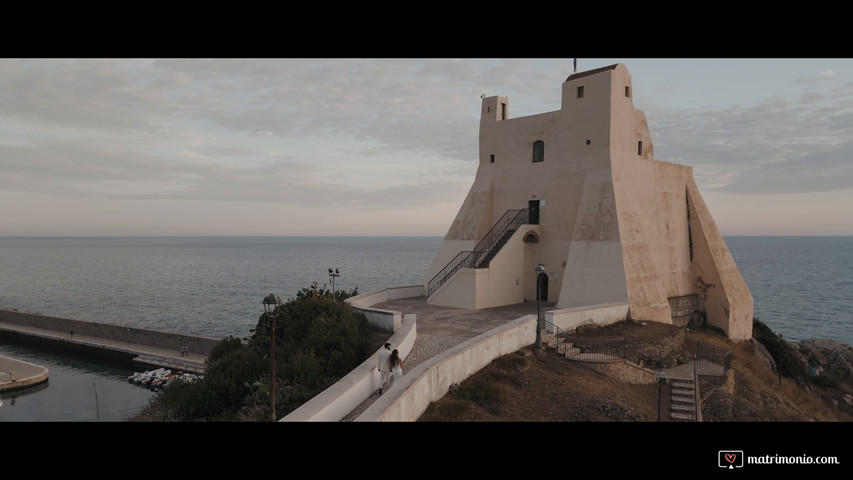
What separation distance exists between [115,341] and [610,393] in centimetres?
3952

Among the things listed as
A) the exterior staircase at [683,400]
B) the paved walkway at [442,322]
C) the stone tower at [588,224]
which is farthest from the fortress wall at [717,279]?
the exterior staircase at [683,400]

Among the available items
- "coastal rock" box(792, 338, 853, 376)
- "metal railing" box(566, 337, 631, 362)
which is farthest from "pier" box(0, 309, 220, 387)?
"coastal rock" box(792, 338, 853, 376)

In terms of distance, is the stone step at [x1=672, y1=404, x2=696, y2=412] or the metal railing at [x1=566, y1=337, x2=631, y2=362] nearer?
the stone step at [x1=672, y1=404, x2=696, y2=412]

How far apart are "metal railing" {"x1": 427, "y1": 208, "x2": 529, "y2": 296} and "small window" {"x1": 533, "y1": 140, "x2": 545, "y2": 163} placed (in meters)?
2.66

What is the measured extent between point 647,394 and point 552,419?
5.79 meters

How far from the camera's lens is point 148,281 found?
295ft

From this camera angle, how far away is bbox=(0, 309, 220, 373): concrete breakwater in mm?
34969

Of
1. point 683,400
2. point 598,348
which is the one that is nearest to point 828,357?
point 683,400

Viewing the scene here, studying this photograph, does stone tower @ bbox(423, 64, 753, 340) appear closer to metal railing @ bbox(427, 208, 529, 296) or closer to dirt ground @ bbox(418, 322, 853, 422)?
metal railing @ bbox(427, 208, 529, 296)

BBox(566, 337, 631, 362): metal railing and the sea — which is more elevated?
BBox(566, 337, 631, 362): metal railing
